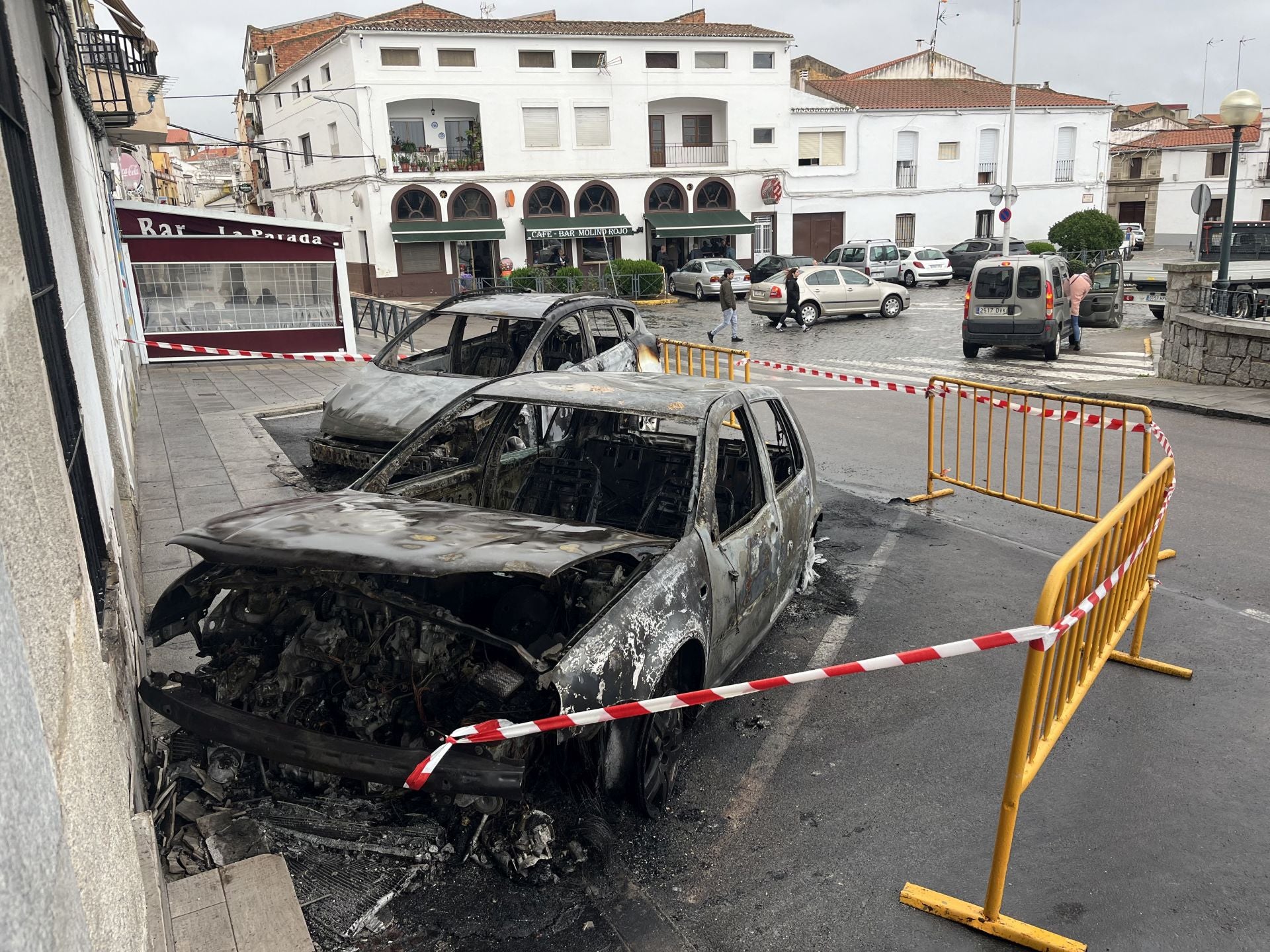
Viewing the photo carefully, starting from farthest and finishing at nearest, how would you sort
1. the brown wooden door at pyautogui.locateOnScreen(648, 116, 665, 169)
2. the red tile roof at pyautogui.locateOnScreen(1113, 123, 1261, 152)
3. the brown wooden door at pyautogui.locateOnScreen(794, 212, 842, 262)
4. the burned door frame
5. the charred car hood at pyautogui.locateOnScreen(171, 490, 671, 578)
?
1. the red tile roof at pyautogui.locateOnScreen(1113, 123, 1261, 152)
2. the brown wooden door at pyautogui.locateOnScreen(794, 212, 842, 262)
3. the brown wooden door at pyautogui.locateOnScreen(648, 116, 665, 169)
4. the burned door frame
5. the charred car hood at pyautogui.locateOnScreen(171, 490, 671, 578)

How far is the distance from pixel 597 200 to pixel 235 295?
25.6 m

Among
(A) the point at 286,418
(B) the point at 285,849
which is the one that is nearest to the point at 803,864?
(B) the point at 285,849

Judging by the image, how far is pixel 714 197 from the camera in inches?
1706

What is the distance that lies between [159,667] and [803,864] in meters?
3.69

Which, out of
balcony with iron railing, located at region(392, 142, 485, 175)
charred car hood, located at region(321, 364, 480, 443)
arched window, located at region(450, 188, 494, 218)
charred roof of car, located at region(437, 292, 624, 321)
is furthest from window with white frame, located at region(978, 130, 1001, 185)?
charred car hood, located at region(321, 364, 480, 443)

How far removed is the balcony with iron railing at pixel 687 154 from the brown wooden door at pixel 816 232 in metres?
4.66

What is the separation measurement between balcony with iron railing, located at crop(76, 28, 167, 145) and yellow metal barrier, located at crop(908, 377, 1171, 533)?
11412 millimetres

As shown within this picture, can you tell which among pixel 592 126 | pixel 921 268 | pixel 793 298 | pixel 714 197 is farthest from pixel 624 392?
pixel 714 197

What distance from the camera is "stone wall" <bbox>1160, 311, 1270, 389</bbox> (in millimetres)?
13820

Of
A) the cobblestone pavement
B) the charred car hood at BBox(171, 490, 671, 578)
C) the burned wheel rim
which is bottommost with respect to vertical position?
the cobblestone pavement

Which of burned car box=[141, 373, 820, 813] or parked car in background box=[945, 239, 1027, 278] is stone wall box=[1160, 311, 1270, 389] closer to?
burned car box=[141, 373, 820, 813]

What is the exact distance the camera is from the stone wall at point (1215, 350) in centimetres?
1382

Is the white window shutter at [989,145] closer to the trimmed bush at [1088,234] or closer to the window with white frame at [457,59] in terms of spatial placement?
the trimmed bush at [1088,234]

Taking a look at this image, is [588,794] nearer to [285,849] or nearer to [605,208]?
→ [285,849]
